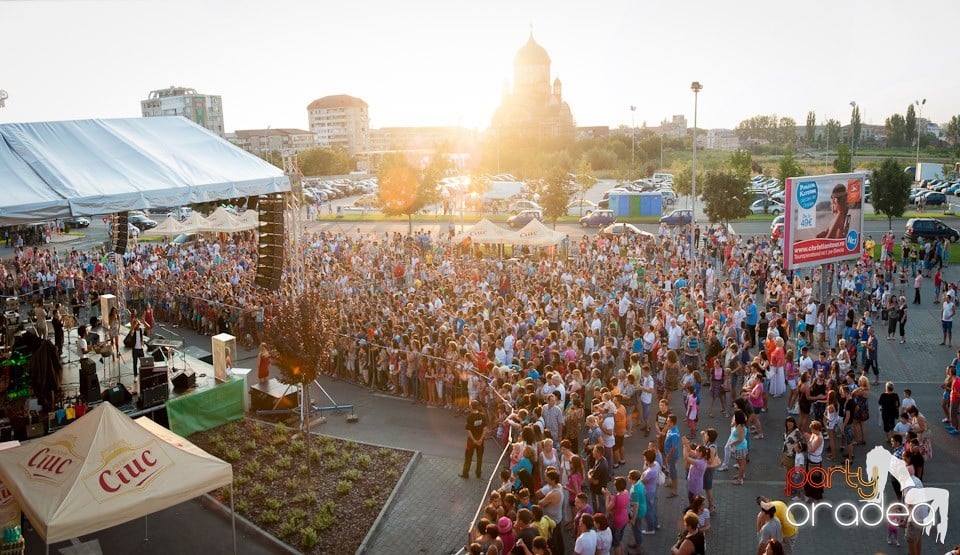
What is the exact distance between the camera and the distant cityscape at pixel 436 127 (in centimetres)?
9894

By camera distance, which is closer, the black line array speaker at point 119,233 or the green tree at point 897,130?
the black line array speaker at point 119,233

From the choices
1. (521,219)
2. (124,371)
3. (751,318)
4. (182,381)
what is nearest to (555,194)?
(521,219)

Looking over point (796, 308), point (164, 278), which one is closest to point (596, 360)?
point (796, 308)

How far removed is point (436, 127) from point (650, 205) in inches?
5658

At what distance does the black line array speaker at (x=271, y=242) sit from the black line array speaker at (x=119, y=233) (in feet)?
27.4

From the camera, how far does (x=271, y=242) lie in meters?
15.9

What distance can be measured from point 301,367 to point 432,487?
2.99 meters

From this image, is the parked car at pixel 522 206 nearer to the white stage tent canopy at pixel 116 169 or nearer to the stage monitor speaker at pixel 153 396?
the white stage tent canopy at pixel 116 169

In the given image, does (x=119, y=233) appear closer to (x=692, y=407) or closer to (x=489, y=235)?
(x=489, y=235)

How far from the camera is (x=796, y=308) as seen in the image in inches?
717

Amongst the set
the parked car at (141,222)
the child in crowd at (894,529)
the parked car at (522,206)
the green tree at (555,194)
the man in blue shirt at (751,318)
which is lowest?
the child in crowd at (894,529)

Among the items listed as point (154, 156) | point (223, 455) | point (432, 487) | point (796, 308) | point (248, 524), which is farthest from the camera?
point (796, 308)

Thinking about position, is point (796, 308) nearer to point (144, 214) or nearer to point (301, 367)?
point (301, 367)

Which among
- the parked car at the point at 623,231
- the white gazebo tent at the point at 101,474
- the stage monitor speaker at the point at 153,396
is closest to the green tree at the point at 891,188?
the parked car at the point at 623,231
